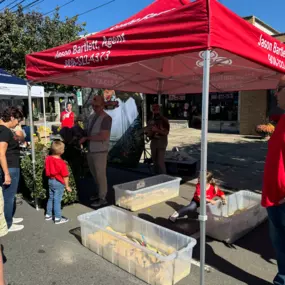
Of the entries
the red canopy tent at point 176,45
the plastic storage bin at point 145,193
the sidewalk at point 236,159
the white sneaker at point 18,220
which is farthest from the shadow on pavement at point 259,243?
the white sneaker at point 18,220

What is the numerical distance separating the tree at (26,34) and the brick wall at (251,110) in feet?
30.6

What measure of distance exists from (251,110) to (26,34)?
11585mm

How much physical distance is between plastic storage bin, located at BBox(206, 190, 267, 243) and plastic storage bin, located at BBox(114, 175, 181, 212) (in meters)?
1.25

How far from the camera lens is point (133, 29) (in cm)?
267

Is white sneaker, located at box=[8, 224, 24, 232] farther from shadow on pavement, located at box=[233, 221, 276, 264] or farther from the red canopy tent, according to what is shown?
shadow on pavement, located at box=[233, 221, 276, 264]

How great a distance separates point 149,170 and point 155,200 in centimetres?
232

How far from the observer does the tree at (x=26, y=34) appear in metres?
12.2

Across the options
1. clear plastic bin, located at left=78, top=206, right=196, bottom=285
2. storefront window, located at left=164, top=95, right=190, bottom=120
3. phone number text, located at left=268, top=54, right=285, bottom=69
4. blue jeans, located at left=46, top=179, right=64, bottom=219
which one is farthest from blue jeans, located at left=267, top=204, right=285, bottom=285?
storefront window, located at left=164, top=95, right=190, bottom=120

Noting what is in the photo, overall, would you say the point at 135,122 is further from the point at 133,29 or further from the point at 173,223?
the point at 133,29

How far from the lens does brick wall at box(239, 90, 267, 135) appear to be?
13422 millimetres

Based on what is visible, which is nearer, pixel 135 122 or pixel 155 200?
pixel 155 200

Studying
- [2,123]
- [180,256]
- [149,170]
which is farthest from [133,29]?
[149,170]

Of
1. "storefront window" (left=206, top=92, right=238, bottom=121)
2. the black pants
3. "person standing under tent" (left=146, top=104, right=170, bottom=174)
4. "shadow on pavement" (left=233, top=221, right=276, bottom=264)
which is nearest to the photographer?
"shadow on pavement" (left=233, top=221, right=276, bottom=264)

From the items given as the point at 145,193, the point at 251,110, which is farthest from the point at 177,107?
the point at 145,193
